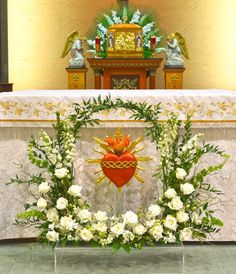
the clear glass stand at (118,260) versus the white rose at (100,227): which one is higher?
the white rose at (100,227)

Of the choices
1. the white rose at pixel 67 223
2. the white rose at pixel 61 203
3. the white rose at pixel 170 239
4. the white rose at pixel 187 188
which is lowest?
the white rose at pixel 170 239

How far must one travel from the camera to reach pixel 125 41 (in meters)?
5.73

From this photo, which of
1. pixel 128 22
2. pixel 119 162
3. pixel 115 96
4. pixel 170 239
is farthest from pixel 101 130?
pixel 128 22

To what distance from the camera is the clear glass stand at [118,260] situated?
10.6ft

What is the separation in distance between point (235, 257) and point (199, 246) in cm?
29

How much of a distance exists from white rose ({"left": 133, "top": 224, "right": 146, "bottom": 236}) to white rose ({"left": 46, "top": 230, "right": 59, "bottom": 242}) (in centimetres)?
41

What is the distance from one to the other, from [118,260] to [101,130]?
0.80 m

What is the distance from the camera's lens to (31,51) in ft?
22.7

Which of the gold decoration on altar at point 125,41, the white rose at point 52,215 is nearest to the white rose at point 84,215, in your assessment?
the white rose at point 52,215

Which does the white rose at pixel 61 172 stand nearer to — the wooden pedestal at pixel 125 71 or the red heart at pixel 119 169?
the red heart at pixel 119 169

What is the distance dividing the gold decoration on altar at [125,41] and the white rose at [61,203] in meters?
2.77

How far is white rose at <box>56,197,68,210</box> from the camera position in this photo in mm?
3174

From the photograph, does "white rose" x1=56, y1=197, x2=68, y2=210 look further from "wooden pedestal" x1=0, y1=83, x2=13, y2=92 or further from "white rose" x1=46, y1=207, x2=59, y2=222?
"wooden pedestal" x1=0, y1=83, x2=13, y2=92

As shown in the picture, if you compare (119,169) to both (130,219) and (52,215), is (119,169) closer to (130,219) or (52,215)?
(130,219)
